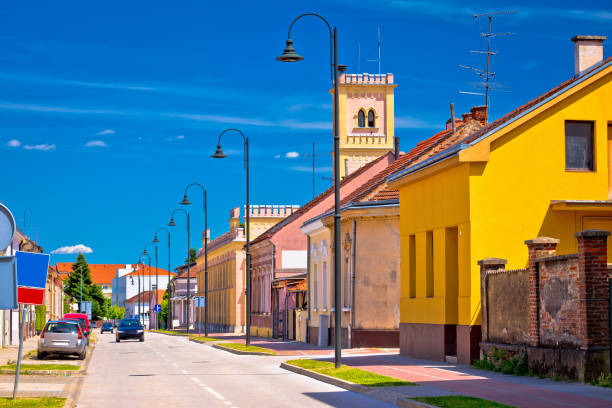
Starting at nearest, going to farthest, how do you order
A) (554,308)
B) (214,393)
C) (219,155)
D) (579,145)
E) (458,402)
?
1. (458,402)
2. (214,393)
3. (554,308)
4. (579,145)
5. (219,155)

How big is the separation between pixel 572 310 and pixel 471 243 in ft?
19.4

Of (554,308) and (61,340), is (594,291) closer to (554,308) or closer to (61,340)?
(554,308)

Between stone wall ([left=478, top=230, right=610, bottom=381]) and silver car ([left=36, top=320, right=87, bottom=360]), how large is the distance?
16293 mm

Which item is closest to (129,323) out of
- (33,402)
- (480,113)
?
(480,113)

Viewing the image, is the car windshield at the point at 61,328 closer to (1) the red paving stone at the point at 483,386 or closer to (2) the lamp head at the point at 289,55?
(1) the red paving stone at the point at 483,386

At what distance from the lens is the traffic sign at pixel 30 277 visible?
52.3ft

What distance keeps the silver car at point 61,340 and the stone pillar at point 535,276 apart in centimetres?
1858

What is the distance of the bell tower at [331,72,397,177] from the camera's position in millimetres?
Answer: 84500

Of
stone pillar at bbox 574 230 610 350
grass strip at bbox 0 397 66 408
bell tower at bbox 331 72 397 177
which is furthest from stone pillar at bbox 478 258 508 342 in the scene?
bell tower at bbox 331 72 397 177

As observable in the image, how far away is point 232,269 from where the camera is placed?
261 ft

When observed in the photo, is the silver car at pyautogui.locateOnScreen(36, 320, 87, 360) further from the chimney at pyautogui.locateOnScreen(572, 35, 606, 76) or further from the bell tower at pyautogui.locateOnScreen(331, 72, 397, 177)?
the bell tower at pyautogui.locateOnScreen(331, 72, 397, 177)

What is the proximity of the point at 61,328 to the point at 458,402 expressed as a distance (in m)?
21.9

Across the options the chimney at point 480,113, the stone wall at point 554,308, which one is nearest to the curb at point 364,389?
the stone wall at point 554,308

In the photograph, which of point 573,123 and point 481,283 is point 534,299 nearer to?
point 481,283
